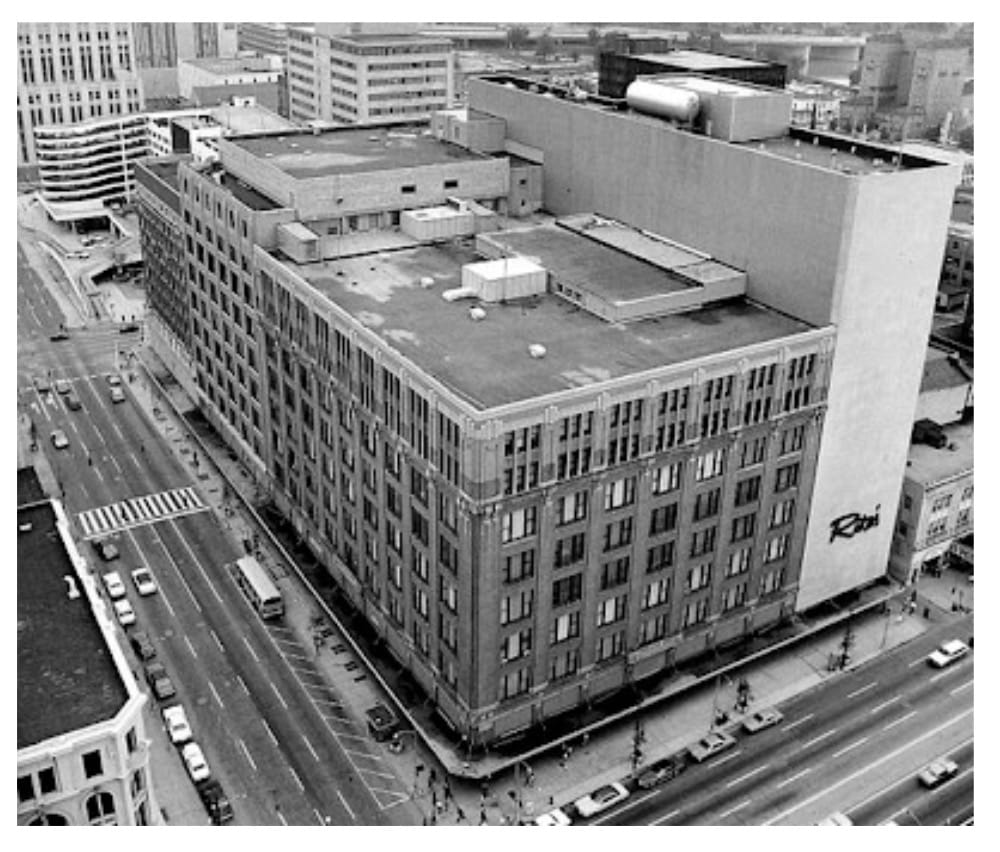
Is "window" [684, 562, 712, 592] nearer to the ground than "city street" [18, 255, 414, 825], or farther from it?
farther from it

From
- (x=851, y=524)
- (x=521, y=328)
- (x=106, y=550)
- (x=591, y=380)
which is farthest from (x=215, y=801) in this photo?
(x=851, y=524)

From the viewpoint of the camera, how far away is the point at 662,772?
102 metres

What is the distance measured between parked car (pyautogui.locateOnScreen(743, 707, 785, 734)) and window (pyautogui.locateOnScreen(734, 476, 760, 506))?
21.0 m

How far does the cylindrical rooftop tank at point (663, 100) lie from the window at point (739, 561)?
50400 millimetres

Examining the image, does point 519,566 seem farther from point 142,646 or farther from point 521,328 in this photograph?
point 142,646

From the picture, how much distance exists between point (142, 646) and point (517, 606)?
44.5 m

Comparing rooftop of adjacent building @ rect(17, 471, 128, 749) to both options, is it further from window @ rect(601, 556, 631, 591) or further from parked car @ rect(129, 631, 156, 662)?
window @ rect(601, 556, 631, 591)

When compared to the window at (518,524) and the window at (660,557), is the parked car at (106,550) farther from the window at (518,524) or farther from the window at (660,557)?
the window at (660,557)

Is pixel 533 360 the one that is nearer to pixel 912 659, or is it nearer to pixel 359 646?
pixel 359 646

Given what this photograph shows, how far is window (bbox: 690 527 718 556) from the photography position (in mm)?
109250

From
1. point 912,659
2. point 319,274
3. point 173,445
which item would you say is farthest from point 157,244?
point 912,659

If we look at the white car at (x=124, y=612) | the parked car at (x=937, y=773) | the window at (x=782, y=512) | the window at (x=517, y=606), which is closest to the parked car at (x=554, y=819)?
the window at (x=517, y=606)

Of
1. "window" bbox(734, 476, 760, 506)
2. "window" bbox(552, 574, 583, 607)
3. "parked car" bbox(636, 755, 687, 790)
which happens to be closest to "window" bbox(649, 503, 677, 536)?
"window" bbox(734, 476, 760, 506)

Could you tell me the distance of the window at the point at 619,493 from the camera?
100 metres
